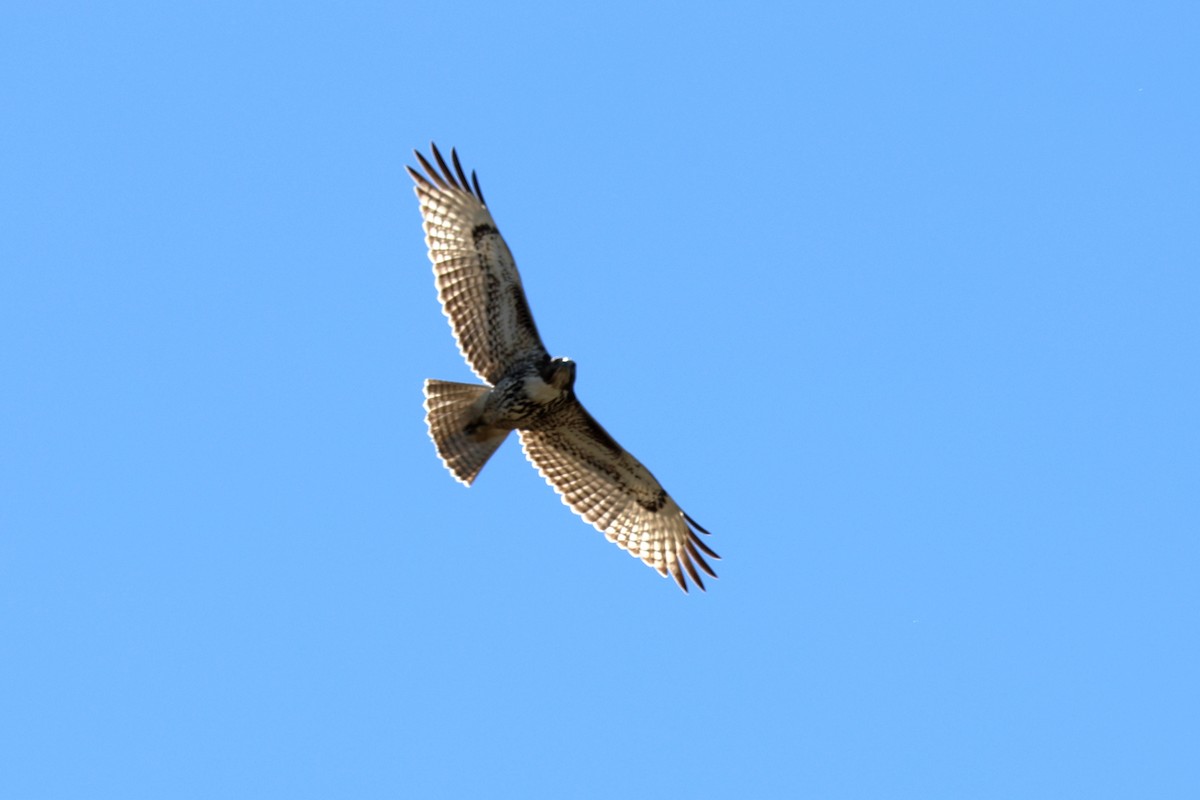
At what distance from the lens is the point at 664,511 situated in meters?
15.1

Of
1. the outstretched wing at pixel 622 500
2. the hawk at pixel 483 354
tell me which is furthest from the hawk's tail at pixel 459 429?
the outstretched wing at pixel 622 500

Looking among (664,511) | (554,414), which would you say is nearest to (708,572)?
(664,511)

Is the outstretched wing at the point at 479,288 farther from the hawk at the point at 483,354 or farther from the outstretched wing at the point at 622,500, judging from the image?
the outstretched wing at the point at 622,500

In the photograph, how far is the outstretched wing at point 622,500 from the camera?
14.8 m

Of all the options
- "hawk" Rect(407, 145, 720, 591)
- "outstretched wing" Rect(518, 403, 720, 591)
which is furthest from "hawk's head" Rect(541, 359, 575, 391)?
"outstretched wing" Rect(518, 403, 720, 591)

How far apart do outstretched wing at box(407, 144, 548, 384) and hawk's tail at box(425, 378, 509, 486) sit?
25 cm

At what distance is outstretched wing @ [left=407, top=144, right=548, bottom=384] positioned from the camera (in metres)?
14.0

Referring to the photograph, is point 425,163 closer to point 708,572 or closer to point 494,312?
point 494,312

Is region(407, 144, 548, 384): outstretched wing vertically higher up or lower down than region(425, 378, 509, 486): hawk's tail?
higher up

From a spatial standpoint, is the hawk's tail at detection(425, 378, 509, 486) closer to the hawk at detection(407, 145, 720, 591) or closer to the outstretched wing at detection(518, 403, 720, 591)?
the hawk at detection(407, 145, 720, 591)

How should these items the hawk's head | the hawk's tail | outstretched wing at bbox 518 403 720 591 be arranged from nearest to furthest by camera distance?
the hawk's head → the hawk's tail → outstretched wing at bbox 518 403 720 591

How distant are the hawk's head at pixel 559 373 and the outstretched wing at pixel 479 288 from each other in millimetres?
230

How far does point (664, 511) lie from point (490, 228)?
273cm

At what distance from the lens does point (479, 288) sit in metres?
14.1
